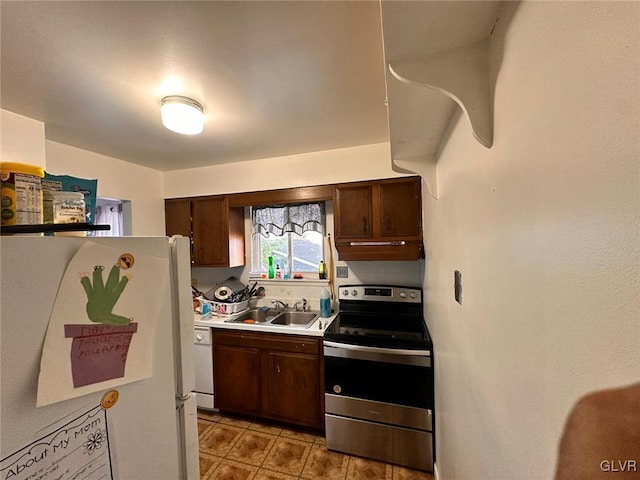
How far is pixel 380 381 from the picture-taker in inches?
69.8

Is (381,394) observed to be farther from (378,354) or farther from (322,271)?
(322,271)

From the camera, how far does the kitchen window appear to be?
8.67 ft

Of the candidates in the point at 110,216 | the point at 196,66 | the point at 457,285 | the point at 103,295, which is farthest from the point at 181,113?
the point at 110,216

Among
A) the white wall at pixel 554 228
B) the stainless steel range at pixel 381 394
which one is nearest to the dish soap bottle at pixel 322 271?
the stainless steel range at pixel 381 394

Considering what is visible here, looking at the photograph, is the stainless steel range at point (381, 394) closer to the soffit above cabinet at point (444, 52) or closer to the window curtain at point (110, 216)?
the soffit above cabinet at point (444, 52)

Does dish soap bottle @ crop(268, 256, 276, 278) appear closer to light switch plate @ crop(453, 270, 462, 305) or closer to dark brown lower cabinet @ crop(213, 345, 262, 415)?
dark brown lower cabinet @ crop(213, 345, 262, 415)

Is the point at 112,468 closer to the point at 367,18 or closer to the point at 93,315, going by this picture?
the point at 93,315

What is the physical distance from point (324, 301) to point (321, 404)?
81 centimetres

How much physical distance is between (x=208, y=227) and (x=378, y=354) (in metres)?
2.01

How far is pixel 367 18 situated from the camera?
3.05 ft

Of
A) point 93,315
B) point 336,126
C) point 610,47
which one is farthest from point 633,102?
point 336,126

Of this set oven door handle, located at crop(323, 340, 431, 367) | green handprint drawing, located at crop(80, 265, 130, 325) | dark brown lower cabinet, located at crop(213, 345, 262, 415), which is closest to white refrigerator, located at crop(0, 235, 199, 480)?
green handprint drawing, located at crop(80, 265, 130, 325)

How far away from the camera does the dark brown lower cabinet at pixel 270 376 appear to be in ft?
6.67

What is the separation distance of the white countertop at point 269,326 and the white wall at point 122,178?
1066mm
